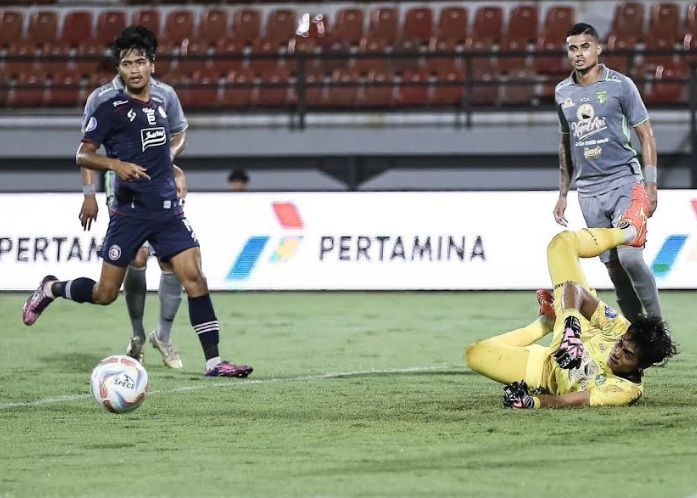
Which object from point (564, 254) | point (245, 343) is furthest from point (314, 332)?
point (564, 254)

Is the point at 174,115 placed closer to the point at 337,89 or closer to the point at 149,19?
the point at 337,89

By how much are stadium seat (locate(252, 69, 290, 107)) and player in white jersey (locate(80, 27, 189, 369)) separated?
9.59 metres

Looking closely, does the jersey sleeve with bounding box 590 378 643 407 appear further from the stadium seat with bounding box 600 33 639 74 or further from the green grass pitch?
the stadium seat with bounding box 600 33 639 74

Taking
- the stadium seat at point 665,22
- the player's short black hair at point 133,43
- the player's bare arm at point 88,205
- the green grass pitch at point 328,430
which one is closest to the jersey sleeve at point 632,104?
the green grass pitch at point 328,430

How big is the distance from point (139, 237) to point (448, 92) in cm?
1121

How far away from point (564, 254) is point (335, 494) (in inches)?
109

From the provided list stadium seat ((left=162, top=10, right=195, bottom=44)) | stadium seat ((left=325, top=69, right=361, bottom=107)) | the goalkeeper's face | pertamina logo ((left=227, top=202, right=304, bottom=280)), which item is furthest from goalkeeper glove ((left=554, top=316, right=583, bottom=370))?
stadium seat ((left=162, top=10, right=195, bottom=44))

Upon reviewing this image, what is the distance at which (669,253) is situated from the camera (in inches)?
536

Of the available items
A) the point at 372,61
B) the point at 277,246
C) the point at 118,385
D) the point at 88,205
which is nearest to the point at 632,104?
the point at 88,205

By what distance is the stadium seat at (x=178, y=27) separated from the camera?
67.7 feet

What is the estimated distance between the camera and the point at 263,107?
19297 millimetres

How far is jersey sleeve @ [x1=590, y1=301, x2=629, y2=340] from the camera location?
7.18m

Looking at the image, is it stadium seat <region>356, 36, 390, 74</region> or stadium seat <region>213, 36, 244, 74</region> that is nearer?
stadium seat <region>356, 36, 390, 74</region>

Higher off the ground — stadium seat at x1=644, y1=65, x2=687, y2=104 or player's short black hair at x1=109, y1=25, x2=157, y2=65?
player's short black hair at x1=109, y1=25, x2=157, y2=65
